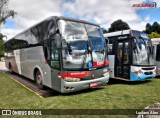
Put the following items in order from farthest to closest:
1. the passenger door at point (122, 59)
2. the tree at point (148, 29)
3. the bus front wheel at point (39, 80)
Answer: the tree at point (148, 29), the passenger door at point (122, 59), the bus front wheel at point (39, 80)

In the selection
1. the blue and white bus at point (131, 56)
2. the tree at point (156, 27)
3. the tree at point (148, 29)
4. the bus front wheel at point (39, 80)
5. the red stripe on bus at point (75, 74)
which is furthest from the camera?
the tree at point (148, 29)

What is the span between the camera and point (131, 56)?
Answer: 9.57 meters

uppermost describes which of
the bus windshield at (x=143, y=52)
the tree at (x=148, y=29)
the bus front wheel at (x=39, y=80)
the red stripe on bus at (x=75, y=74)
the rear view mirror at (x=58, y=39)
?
the tree at (x=148, y=29)

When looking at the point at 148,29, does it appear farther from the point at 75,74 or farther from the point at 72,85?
the point at 72,85

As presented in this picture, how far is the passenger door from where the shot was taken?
9969 millimetres

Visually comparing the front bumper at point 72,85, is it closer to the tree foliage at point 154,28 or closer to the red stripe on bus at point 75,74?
the red stripe on bus at point 75,74

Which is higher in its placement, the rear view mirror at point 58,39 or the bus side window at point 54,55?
the rear view mirror at point 58,39

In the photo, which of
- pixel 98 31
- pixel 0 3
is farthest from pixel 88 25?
pixel 0 3

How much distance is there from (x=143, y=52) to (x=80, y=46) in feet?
14.7

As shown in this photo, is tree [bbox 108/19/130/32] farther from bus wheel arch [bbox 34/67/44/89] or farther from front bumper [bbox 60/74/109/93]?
front bumper [bbox 60/74/109/93]

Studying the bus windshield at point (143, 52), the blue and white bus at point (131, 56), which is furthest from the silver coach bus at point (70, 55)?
the bus windshield at point (143, 52)

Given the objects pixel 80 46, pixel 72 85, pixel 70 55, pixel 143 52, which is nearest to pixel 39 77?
pixel 72 85

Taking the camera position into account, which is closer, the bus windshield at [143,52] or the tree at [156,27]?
the bus windshield at [143,52]

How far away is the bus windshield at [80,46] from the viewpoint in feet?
22.8
